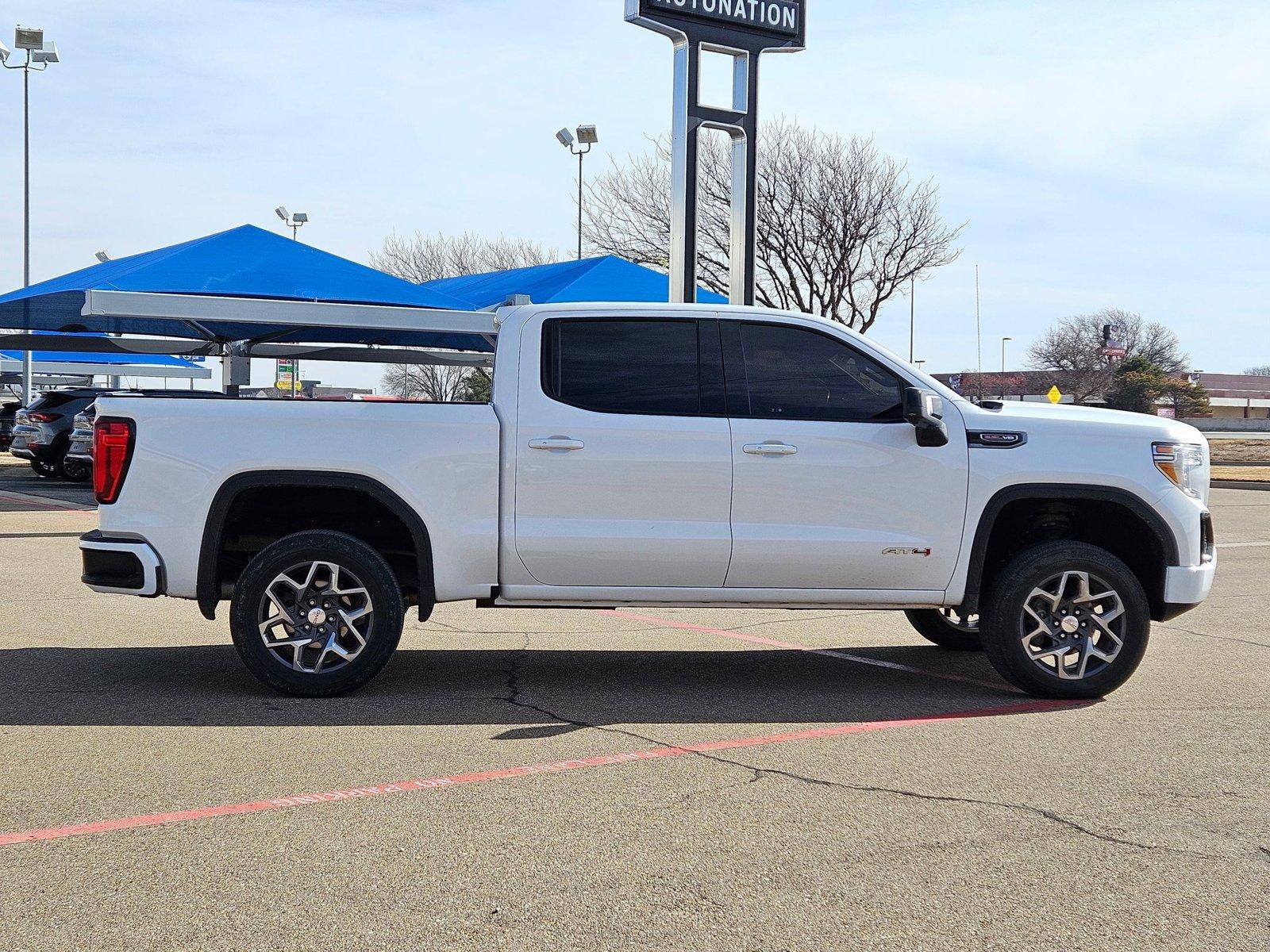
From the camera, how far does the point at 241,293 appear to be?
720 inches

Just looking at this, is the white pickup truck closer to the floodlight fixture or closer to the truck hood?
the truck hood

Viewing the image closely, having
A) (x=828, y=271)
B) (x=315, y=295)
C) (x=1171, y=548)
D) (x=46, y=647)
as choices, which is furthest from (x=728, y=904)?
(x=828, y=271)

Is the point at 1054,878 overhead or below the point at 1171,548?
below

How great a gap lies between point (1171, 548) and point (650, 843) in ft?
12.7

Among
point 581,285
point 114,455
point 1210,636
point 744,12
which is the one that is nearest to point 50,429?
point 581,285

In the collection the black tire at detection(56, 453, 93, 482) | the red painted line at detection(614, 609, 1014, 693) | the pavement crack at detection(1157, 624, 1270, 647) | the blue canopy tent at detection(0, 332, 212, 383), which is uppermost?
the blue canopy tent at detection(0, 332, 212, 383)

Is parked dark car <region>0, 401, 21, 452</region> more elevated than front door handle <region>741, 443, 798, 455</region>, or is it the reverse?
parked dark car <region>0, 401, 21, 452</region>

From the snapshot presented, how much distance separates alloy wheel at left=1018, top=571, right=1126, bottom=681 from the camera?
707 centimetres

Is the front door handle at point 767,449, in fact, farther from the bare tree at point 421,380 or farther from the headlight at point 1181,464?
the bare tree at point 421,380

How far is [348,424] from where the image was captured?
6.82 meters

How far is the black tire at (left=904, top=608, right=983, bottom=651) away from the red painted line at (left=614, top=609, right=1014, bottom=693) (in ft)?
1.77

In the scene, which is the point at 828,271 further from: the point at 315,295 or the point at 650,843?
the point at 650,843

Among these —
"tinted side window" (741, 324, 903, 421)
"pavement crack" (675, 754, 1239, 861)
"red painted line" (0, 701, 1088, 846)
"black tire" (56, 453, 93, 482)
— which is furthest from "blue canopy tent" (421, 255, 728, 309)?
"pavement crack" (675, 754, 1239, 861)

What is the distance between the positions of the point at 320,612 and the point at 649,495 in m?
1.72
